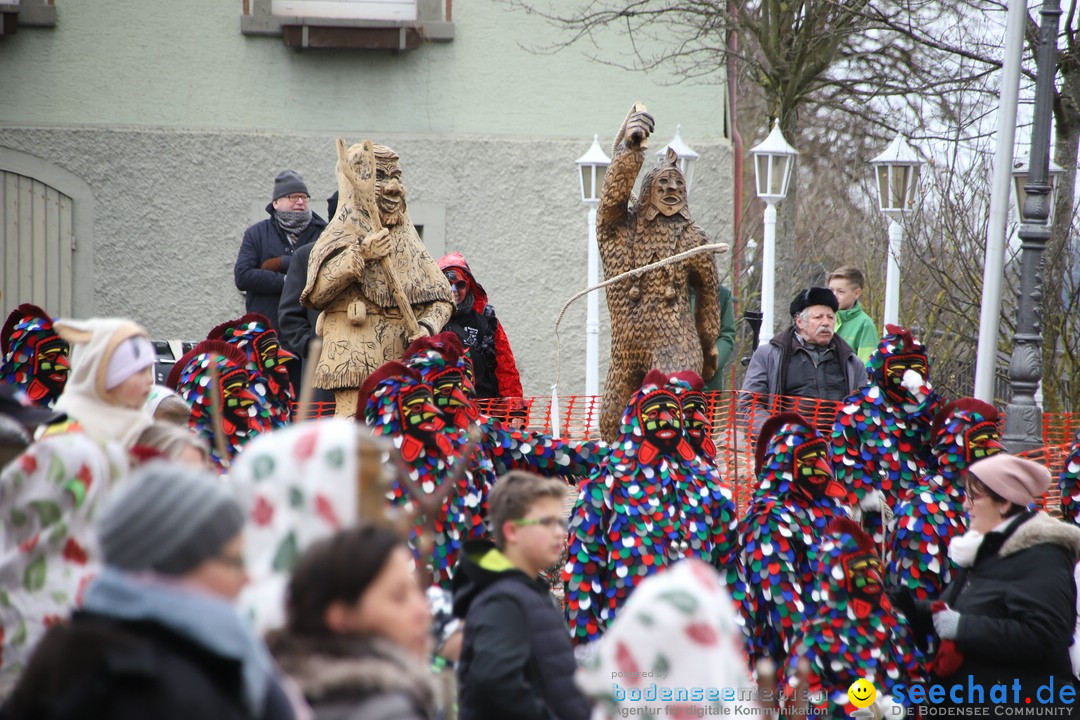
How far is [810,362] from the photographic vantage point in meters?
7.95

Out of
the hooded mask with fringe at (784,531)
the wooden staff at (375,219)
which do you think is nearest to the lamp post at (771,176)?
the wooden staff at (375,219)

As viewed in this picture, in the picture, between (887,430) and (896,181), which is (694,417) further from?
(896,181)

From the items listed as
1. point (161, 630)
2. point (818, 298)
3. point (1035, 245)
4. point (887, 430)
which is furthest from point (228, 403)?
point (1035, 245)

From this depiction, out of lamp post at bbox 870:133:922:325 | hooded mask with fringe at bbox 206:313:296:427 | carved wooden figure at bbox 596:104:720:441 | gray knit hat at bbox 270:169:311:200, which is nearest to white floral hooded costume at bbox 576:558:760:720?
A: hooded mask with fringe at bbox 206:313:296:427

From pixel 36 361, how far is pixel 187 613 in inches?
141

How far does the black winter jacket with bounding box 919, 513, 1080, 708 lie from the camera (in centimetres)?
436

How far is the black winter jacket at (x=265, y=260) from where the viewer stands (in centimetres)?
858

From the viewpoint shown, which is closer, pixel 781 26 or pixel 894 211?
pixel 894 211

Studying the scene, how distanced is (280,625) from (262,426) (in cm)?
289

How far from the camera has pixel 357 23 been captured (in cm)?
1368

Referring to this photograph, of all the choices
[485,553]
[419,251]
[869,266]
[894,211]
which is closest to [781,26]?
[869,266]

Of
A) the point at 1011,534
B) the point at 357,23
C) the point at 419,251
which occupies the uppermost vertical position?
the point at 357,23

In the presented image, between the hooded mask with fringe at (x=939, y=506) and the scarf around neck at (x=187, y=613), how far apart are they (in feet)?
10.9

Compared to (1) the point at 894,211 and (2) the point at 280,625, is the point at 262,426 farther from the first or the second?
(1) the point at 894,211
